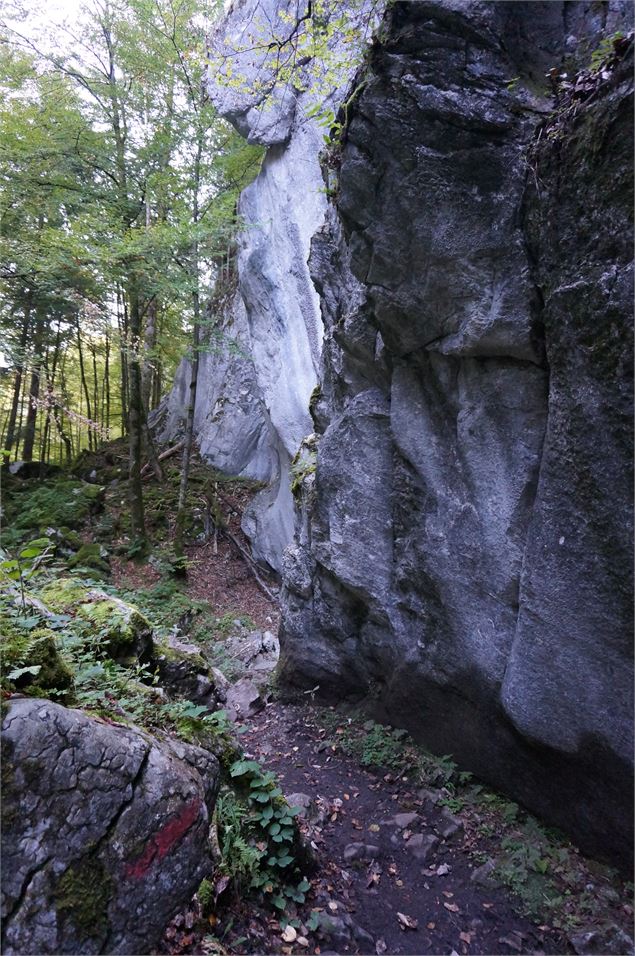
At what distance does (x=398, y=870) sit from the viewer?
4.69m

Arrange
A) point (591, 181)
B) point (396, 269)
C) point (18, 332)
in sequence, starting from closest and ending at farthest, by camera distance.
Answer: point (591, 181) < point (396, 269) < point (18, 332)

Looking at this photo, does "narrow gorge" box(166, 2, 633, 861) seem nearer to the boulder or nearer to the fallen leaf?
the fallen leaf

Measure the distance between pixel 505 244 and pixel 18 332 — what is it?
1584cm

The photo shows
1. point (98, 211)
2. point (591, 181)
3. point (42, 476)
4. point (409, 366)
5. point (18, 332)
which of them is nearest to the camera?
point (591, 181)

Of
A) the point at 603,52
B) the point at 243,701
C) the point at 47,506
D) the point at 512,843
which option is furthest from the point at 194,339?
the point at 512,843

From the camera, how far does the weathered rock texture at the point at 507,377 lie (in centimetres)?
376

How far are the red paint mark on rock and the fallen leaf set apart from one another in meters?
2.23

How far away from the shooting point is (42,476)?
663 inches

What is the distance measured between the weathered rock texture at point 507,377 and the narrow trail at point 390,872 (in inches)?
34.7

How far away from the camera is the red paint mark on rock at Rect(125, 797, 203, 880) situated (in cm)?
294

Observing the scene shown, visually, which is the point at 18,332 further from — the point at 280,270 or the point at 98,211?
the point at 280,270

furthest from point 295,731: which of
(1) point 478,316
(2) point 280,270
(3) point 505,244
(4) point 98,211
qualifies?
(4) point 98,211

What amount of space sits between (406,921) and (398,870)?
55 centimetres

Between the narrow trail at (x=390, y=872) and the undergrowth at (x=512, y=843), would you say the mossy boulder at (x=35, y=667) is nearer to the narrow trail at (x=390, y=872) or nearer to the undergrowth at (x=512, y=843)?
the narrow trail at (x=390, y=872)
